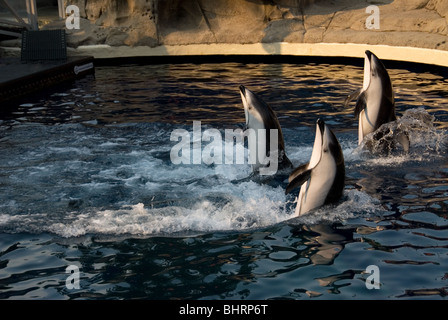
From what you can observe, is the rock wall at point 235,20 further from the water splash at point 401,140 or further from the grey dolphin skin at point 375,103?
the grey dolphin skin at point 375,103

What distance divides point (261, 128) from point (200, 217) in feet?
5.57

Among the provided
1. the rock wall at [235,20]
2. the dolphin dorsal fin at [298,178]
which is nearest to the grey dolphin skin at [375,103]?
the dolphin dorsal fin at [298,178]

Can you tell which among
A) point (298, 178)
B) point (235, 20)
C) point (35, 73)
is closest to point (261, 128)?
point (298, 178)

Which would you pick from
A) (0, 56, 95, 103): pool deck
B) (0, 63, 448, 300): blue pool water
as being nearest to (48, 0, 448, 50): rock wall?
(0, 56, 95, 103): pool deck

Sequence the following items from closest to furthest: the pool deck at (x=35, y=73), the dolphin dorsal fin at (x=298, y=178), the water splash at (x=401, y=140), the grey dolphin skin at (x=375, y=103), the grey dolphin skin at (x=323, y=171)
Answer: the dolphin dorsal fin at (x=298, y=178) → the grey dolphin skin at (x=323, y=171) → the water splash at (x=401, y=140) → the grey dolphin skin at (x=375, y=103) → the pool deck at (x=35, y=73)

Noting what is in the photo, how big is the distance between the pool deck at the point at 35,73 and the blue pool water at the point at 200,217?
150 centimetres

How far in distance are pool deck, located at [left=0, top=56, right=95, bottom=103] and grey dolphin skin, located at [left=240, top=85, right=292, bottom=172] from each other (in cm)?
614

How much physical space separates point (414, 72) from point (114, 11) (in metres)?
7.57

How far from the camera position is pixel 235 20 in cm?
1580

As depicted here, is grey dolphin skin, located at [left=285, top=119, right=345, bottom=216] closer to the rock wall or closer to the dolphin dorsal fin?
the dolphin dorsal fin

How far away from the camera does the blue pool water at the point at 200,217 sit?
4.52 metres

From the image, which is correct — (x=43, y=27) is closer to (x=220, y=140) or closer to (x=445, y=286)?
(x=220, y=140)

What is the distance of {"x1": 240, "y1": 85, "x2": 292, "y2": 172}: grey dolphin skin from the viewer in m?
6.95

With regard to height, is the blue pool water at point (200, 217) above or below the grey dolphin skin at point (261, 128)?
below
